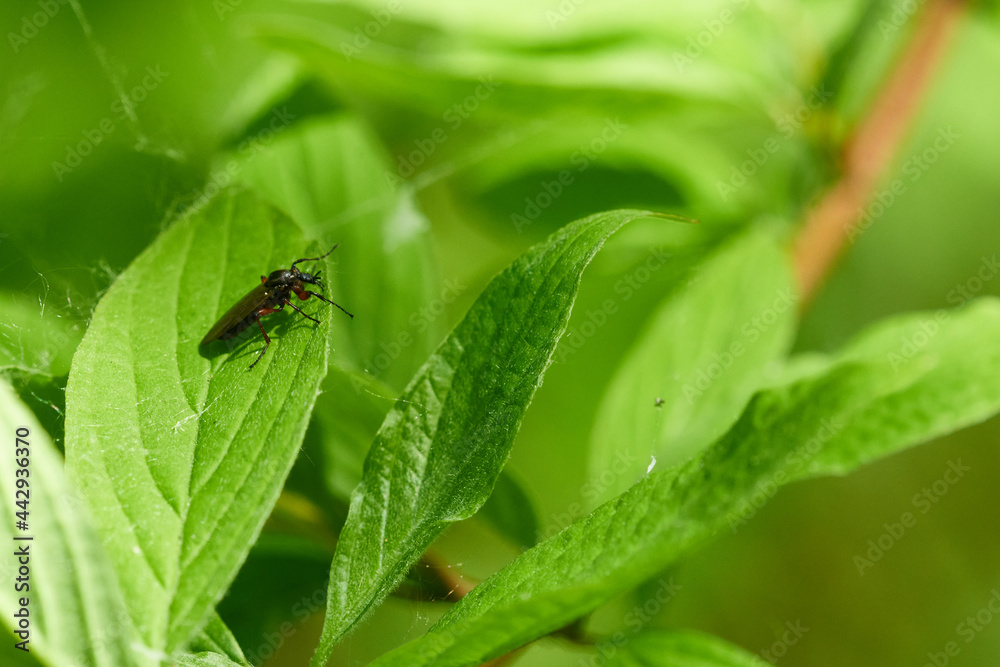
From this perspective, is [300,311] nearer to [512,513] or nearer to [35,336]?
[35,336]

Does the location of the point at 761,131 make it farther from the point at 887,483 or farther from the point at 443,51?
the point at 443,51

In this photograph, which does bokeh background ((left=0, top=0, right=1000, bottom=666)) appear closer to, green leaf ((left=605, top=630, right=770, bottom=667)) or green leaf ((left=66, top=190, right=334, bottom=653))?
green leaf ((left=66, top=190, right=334, bottom=653))

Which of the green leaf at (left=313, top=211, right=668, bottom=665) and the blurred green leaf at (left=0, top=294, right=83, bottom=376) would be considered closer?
the green leaf at (left=313, top=211, right=668, bottom=665)

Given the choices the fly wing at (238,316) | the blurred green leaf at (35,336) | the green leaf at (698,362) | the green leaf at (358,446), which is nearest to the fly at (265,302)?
the fly wing at (238,316)

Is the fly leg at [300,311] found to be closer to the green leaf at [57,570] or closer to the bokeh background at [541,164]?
the bokeh background at [541,164]

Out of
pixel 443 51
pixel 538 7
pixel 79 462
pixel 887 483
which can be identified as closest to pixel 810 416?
pixel 79 462

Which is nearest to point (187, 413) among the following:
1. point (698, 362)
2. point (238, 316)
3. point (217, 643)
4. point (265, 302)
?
point (238, 316)

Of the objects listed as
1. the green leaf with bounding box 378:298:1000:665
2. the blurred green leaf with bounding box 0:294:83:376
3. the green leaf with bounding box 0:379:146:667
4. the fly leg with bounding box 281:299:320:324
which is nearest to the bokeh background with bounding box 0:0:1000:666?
the blurred green leaf with bounding box 0:294:83:376
